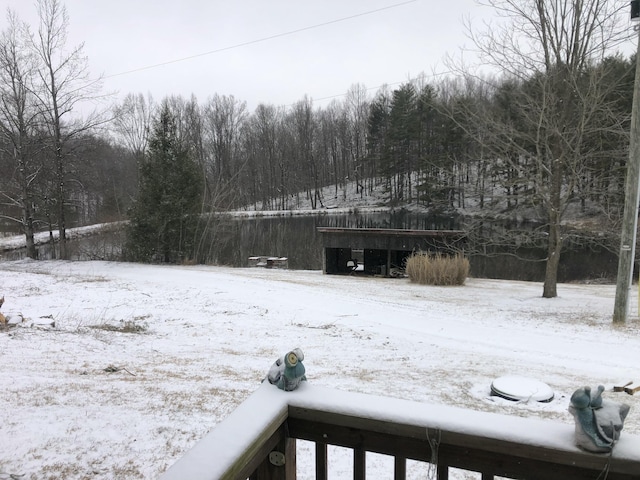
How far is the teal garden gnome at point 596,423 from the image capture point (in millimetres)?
1281

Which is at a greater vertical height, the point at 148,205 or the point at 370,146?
the point at 370,146

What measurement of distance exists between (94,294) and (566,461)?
35.3 ft

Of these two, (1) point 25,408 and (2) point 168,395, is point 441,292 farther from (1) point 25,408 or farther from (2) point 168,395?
(1) point 25,408

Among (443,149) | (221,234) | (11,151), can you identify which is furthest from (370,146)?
(11,151)

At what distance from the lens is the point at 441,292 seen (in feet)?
38.1

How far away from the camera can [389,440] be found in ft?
5.03

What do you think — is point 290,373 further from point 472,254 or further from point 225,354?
point 472,254

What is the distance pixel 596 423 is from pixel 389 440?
67 cm

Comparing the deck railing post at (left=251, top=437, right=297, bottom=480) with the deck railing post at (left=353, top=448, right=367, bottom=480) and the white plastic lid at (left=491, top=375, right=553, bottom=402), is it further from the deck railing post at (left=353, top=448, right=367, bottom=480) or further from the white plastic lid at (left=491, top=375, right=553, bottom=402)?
the white plastic lid at (left=491, top=375, right=553, bottom=402)

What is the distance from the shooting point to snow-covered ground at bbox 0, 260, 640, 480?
3.29m

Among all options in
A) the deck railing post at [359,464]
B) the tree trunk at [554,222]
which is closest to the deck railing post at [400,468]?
the deck railing post at [359,464]

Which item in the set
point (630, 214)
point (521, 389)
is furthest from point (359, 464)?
point (630, 214)

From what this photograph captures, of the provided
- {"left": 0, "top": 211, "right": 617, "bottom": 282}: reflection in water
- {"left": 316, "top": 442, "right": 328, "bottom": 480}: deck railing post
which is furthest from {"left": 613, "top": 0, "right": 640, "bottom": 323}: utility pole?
{"left": 316, "top": 442, "right": 328, "bottom": 480}: deck railing post

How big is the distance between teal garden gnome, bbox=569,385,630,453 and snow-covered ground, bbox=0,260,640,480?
78.6 inches
